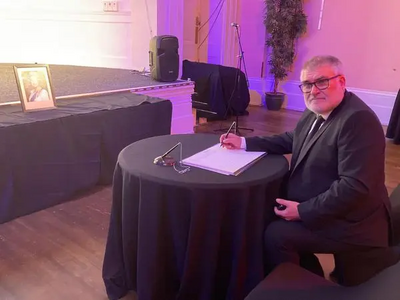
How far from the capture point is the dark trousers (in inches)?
65.6

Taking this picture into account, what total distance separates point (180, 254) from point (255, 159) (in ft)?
1.78

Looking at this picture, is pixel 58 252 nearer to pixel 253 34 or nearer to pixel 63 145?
pixel 63 145

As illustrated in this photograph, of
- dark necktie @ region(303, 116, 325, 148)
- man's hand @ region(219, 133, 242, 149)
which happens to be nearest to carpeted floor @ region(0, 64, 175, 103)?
man's hand @ region(219, 133, 242, 149)

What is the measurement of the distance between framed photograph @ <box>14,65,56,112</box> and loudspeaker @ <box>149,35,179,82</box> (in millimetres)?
1186

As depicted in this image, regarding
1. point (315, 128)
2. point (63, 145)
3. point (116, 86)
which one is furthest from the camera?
point (116, 86)

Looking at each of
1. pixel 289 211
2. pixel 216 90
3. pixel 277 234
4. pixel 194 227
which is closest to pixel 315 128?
pixel 289 211

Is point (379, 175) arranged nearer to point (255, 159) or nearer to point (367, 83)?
point (255, 159)

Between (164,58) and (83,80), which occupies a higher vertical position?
(164,58)

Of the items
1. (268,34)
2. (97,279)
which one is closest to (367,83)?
(268,34)

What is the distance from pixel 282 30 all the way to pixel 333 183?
189 inches

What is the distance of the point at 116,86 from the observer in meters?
3.80

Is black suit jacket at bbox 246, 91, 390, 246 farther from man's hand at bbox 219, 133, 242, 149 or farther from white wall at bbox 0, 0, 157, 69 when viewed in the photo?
white wall at bbox 0, 0, 157, 69

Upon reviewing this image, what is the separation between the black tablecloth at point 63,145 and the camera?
8.65ft

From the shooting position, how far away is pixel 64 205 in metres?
2.94
